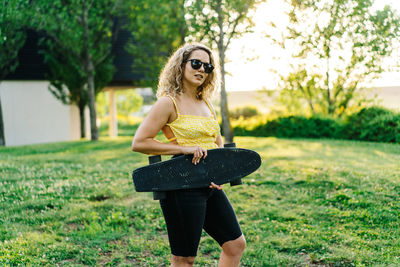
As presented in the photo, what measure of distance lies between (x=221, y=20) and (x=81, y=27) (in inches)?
299

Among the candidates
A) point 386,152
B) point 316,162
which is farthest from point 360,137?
point 316,162

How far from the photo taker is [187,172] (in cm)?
261

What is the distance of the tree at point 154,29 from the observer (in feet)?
55.3

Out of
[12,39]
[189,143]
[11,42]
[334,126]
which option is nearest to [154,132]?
[189,143]

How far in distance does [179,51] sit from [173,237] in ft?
4.16

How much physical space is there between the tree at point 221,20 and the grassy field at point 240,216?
14.6ft

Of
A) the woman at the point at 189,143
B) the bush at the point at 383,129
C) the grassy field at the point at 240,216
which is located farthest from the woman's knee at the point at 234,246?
the bush at the point at 383,129

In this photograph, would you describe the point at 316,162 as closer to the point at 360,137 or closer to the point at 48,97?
the point at 360,137

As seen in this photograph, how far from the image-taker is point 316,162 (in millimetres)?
9484

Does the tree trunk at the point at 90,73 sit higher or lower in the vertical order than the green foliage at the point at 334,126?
higher

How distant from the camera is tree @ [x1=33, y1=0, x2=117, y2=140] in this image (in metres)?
16.2

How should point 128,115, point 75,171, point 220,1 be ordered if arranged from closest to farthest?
point 75,171 < point 220,1 < point 128,115

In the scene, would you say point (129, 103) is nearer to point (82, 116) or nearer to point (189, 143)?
point (82, 116)

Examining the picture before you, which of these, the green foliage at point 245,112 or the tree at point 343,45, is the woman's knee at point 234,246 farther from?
the green foliage at point 245,112
